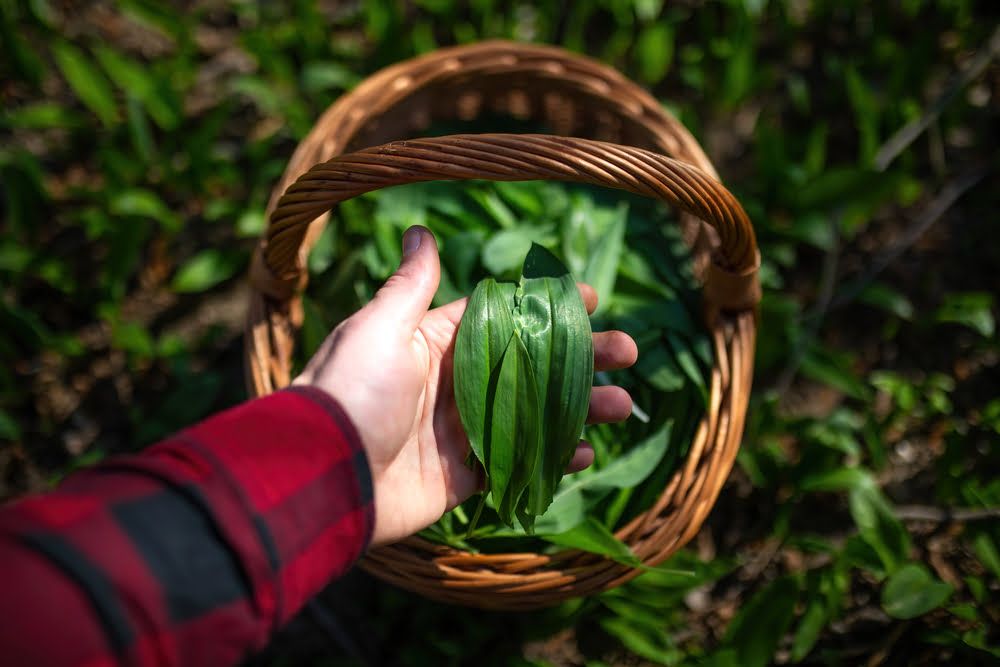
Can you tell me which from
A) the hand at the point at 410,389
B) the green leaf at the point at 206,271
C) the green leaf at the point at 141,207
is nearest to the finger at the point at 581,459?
the hand at the point at 410,389

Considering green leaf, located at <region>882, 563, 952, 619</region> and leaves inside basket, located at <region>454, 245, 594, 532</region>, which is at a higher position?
leaves inside basket, located at <region>454, 245, 594, 532</region>

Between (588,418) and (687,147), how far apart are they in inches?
16.6

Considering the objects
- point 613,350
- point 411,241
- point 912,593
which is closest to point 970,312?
point 912,593

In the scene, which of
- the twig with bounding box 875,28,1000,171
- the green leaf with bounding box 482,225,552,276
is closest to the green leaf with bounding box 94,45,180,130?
the green leaf with bounding box 482,225,552,276

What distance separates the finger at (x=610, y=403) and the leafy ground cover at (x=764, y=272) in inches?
11.1

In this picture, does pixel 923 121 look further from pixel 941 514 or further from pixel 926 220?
pixel 941 514

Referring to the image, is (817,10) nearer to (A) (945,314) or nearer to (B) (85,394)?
(A) (945,314)

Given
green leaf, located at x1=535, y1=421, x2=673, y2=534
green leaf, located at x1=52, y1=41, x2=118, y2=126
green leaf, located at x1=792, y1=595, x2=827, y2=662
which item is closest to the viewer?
green leaf, located at x1=535, y1=421, x2=673, y2=534

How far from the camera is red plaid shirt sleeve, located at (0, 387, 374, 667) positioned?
511mm

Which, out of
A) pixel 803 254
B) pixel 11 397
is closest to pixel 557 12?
pixel 803 254

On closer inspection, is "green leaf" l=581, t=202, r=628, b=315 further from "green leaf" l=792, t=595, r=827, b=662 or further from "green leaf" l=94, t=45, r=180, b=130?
"green leaf" l=94, t=45, r=180, b=130

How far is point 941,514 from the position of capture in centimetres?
110

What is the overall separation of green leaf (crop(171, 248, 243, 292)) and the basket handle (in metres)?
0.50

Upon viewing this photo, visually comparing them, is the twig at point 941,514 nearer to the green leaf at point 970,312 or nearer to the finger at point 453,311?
the green leaf at point 970,312
